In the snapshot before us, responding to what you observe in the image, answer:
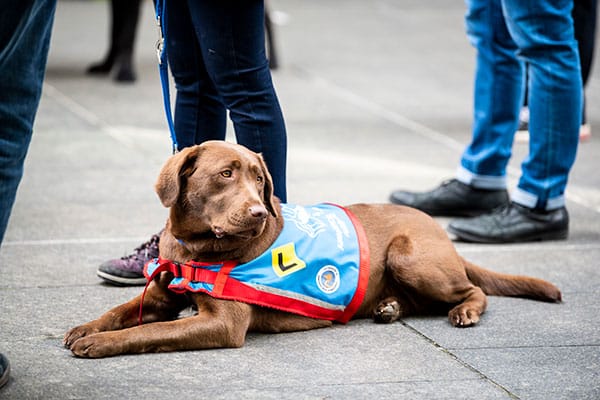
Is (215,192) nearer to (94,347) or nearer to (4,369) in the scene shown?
(94,347)

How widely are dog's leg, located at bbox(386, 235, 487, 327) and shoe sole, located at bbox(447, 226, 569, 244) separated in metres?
1.08

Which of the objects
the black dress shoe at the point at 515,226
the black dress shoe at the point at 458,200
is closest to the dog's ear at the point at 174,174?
the black dress shoe at the point at 515,226

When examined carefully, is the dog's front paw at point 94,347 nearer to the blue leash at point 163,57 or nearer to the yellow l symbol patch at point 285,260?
the yellow l symbol patch at point 285,260

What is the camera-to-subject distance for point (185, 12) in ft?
13.1

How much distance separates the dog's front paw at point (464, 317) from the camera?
366 centimetres

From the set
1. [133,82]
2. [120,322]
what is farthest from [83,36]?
[120,322]

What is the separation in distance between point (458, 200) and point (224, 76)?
189 cm

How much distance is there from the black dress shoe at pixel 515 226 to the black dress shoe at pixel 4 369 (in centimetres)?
248

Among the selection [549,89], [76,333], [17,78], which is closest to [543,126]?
[549,89]

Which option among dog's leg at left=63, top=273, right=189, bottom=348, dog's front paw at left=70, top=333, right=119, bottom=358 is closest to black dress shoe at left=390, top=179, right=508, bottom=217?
dog's leg at left=63, top=273, right=189, bottom=348

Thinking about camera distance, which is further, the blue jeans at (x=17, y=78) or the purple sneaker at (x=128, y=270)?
the purple sneaker at (x=128, y=270)

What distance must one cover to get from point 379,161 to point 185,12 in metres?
2.79

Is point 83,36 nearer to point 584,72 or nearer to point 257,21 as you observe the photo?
point 584,72

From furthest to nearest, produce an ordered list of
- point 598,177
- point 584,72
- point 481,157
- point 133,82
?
1. point 133,82
2. point 584,72
3. point 598,177
4. point 481,157
